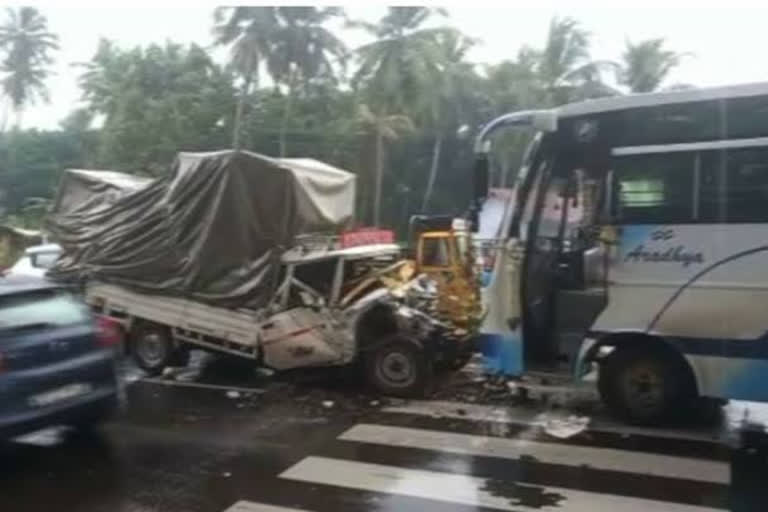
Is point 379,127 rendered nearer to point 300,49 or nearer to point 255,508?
point 300,49

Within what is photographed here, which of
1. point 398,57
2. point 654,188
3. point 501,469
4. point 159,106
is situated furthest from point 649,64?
point 501,469

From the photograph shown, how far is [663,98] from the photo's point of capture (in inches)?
291

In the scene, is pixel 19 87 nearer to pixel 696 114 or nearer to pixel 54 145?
pixel 54 145

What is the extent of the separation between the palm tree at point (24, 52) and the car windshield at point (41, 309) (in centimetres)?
4883

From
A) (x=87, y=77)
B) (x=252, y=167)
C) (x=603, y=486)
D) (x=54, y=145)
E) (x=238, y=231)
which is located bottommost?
(x=603, y=486)

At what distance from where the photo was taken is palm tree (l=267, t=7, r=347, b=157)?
38969mm

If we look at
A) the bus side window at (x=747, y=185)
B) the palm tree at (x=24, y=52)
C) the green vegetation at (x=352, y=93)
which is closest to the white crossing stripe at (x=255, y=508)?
the bus side window at (x=747, y=185)

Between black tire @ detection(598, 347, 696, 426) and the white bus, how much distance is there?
11mm

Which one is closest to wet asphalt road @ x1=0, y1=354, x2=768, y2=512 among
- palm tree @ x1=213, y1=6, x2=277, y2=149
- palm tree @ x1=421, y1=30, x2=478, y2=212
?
palm tree @ x1=213, y1=6, x2=277, y2=149

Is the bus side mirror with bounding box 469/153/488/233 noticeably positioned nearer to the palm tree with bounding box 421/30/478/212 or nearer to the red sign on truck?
the red sign on truck

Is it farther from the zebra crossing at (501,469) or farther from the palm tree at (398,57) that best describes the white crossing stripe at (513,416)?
the palm tree at (398,57)

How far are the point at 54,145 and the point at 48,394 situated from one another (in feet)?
150

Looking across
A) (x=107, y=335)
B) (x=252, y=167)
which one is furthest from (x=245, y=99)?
(x=107, y=335)

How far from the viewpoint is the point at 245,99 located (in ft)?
131
